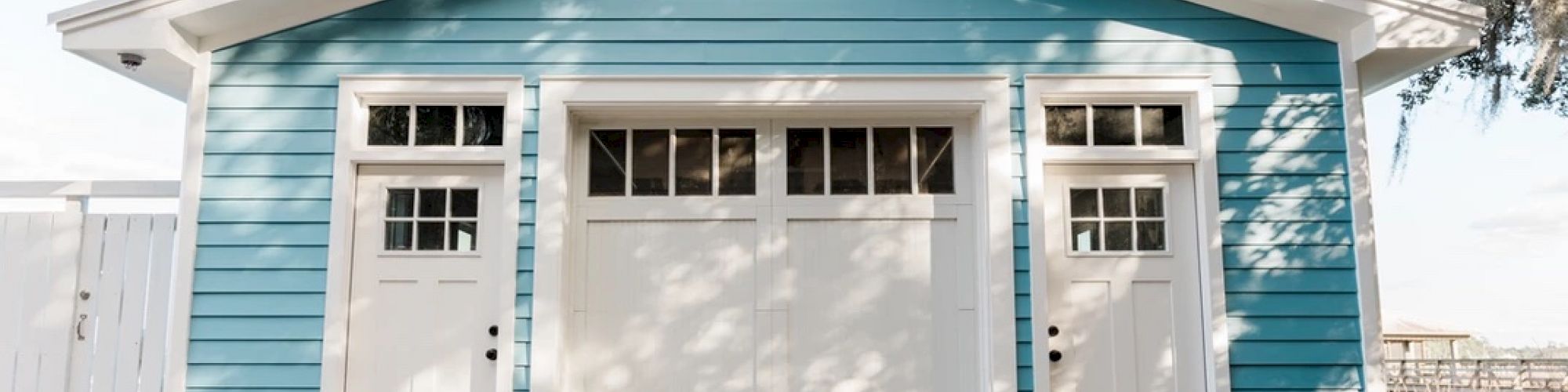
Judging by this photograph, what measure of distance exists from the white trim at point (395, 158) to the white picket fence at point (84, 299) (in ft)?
2.40

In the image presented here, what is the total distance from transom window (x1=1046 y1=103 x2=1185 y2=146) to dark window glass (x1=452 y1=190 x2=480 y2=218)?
2.26m

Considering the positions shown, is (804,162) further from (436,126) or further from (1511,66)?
(1511,66)

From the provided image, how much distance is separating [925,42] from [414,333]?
2.29 m

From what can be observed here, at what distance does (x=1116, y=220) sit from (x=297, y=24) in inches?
130

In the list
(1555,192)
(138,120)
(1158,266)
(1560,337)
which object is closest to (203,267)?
(1158,266)

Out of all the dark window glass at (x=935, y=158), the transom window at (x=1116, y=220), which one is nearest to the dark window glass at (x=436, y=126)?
the dark window glass at (x=935, y=158)

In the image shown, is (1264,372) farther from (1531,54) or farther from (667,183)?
(1531,54)

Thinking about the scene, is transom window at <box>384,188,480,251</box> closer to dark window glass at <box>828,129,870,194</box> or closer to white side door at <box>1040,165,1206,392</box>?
dark window glass at <box>828,129,870,194</box>

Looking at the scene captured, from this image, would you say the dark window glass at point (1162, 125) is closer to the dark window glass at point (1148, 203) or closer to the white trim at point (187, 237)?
the dark window glass at point (1148, 203)

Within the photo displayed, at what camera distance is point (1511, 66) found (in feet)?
25.0

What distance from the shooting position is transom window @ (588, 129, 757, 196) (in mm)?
4410

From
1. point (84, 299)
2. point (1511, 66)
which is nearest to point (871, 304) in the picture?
point (84, 299)

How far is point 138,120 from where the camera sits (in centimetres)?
1079

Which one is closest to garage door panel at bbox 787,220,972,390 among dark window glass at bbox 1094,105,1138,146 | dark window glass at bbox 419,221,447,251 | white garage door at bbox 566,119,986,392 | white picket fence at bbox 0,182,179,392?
white garage door at bbox 566,119,986,392
